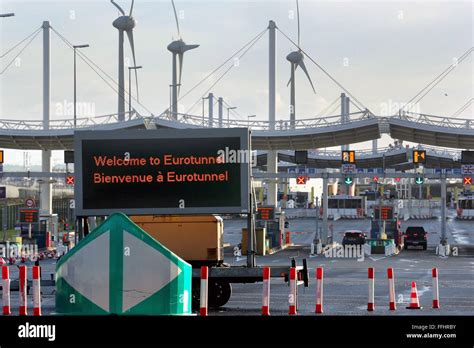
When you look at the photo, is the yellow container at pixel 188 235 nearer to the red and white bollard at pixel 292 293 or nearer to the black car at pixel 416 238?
the red and white bollard at pixel 292 293

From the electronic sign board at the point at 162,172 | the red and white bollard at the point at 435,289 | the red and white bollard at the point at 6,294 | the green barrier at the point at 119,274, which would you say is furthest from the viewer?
the red and white bollard at the point at 435,289

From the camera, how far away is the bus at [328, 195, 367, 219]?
5157 inches

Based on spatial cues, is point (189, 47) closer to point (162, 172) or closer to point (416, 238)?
point (416, 238)

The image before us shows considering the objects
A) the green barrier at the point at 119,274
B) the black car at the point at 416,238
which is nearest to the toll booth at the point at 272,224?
the black car at the point at 416,238

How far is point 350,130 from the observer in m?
66.6

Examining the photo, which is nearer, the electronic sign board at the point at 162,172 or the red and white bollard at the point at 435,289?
the electronic sign board at the point at 162,172

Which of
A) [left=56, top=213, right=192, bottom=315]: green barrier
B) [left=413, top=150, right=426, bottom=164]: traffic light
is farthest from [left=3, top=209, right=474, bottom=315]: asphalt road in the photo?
[left=56, top=213, right=192, bottom=315]: green barrier

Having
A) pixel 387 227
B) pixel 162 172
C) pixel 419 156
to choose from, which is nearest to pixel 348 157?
pixel 419 156

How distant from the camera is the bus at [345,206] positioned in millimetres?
131000

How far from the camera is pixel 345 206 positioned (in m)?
131

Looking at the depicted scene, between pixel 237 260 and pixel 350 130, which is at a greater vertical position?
pixel 350 130
